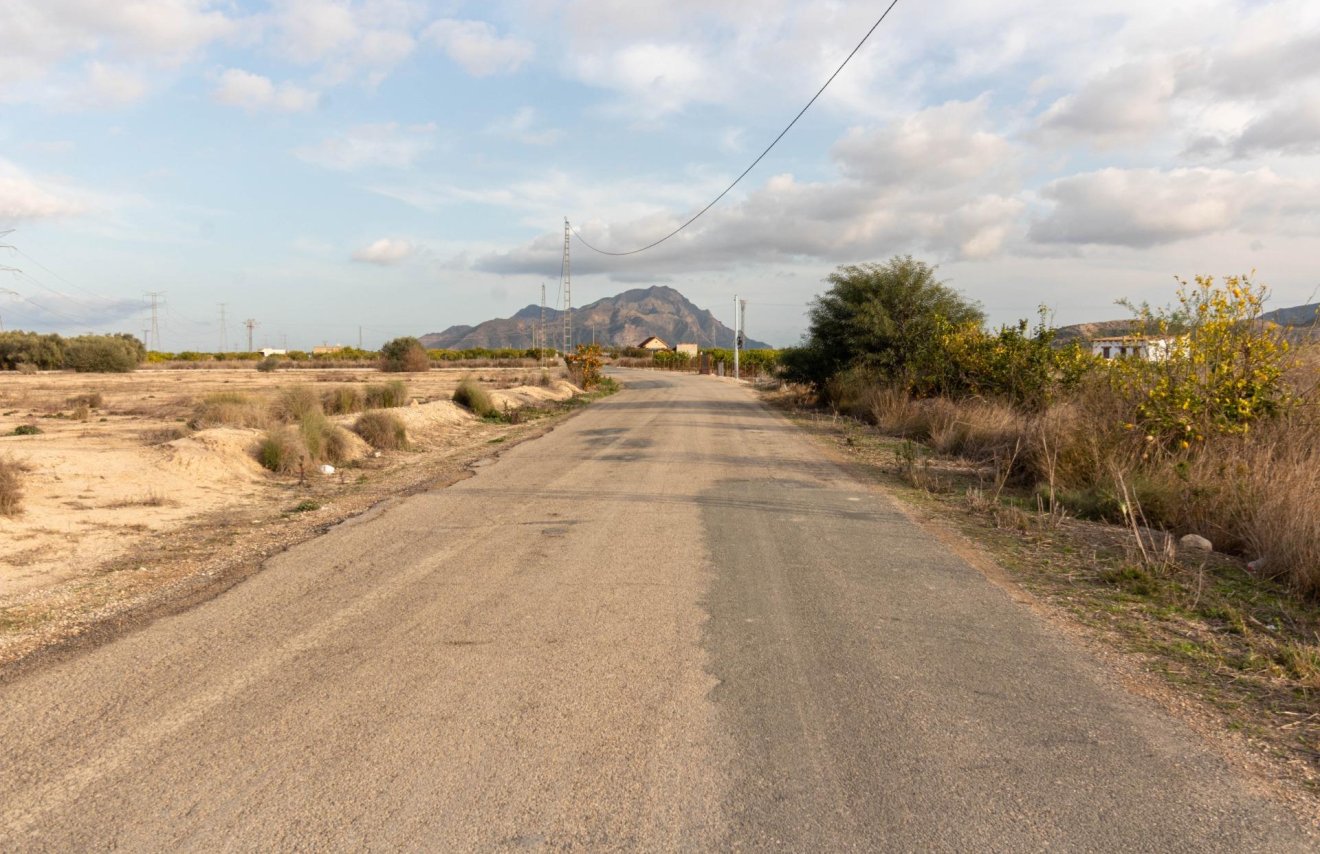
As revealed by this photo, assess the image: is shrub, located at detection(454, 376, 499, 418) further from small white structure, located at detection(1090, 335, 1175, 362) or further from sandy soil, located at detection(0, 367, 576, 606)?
small white structure, located at detection(1090, 335, 1175, 362)

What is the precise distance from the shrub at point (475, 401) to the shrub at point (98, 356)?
5789cm

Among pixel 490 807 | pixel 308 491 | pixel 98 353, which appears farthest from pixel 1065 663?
pixel 98 353

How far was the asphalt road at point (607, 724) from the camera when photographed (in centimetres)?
311

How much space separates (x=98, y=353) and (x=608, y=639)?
7927 centimetres

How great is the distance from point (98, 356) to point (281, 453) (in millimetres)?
69228

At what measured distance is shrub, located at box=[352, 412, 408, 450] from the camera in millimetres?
16453

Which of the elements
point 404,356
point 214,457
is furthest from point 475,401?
point 404,356

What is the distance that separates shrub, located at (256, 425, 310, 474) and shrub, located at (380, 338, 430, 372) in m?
66.8

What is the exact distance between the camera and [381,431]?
16.6m

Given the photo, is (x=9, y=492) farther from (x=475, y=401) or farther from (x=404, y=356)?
(x=404, y=356)

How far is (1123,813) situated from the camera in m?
3.19

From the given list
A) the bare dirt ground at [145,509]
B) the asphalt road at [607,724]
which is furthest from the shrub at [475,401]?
the asphalt road at [607,724]

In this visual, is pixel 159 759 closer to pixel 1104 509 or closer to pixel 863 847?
pixel 863 847

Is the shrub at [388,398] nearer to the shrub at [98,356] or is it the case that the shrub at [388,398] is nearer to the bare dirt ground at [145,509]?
the bare dirt ground at [145,509]
